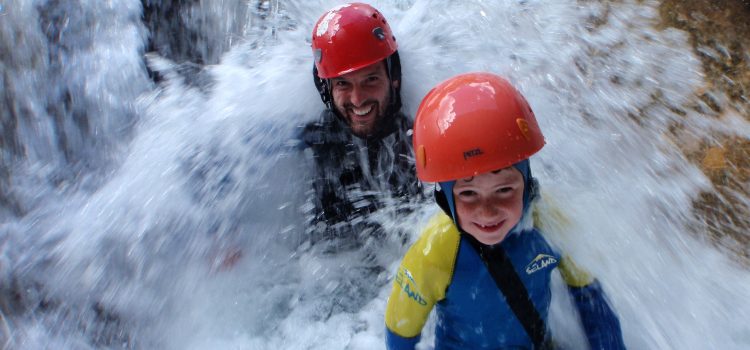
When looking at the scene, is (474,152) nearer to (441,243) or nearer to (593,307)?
(441,243)

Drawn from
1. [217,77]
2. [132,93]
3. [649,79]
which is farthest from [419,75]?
[132,93]

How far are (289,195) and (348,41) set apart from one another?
1489 millimetres

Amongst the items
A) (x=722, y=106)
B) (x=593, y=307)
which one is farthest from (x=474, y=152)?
(x=722, y=106)

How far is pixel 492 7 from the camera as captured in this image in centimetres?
494

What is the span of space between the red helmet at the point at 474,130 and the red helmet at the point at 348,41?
124 centimetres

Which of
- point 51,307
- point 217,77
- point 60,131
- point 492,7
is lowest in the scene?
point 51,307

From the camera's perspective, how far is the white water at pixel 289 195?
3168 mm

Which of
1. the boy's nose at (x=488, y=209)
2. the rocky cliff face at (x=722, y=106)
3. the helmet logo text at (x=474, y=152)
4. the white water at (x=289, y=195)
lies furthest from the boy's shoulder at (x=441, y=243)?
the rocky cliff face at (x=722, y=106)

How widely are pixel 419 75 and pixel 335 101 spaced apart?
95 centimetres

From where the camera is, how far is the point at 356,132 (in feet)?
11.6

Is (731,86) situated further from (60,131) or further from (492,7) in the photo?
(60,131)

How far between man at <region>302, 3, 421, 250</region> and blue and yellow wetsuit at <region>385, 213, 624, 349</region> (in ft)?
4.43

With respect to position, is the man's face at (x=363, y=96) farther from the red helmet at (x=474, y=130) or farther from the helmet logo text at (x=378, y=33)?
the red helmet at (x=474, y=130)

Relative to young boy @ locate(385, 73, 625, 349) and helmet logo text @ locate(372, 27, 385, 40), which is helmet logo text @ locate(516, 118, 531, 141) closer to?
young boy @ locate(385, 73, 625, 349)
